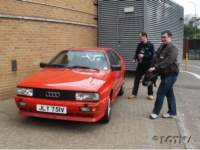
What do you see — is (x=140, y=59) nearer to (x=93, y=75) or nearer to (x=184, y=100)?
(x=184, y=100)

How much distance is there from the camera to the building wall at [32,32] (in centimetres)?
862

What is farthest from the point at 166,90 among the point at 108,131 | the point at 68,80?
the point at 68,80

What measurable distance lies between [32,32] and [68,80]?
12.2 feet

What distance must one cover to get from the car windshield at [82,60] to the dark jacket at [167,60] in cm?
121

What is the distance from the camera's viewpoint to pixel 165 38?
7082 mm

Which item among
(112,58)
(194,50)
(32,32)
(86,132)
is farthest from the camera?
(194,50)

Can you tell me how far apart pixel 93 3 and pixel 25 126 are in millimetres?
9005

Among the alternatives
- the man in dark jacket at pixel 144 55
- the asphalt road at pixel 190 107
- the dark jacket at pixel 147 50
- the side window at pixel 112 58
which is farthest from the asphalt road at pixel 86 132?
the dark jacket at pixel 147 50

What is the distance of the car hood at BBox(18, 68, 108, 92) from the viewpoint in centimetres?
611

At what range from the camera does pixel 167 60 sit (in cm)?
694

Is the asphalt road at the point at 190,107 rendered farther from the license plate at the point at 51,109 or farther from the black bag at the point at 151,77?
the license plate at the point at 51,109

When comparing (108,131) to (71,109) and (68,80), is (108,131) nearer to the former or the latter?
(71,109)

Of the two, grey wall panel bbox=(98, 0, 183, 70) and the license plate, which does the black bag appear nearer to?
the license plate

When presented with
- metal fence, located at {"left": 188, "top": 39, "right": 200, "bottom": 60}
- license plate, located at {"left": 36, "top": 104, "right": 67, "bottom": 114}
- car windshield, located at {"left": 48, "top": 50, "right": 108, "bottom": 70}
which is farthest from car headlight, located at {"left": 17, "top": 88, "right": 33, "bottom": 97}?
metal fence, located at {"left": 188, "top": 39, "right": 200, "bottom": 60}
